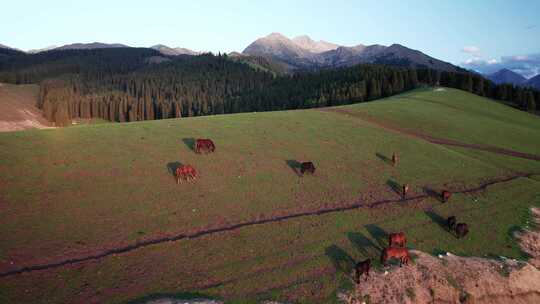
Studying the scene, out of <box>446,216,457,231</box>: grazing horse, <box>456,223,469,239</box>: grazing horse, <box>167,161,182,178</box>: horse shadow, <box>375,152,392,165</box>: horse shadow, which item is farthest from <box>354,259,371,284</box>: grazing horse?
<box>375,152,392,165</box>: horse shadow

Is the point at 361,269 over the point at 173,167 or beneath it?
beneath

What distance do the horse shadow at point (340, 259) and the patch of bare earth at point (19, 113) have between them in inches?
3675

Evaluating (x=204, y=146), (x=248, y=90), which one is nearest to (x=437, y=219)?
(x=204, y=146)

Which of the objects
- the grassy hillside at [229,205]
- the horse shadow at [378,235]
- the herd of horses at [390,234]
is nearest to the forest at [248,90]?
the grassy hillside at [229,205]

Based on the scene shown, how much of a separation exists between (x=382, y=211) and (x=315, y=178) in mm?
6449

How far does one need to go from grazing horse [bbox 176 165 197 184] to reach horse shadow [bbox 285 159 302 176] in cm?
865

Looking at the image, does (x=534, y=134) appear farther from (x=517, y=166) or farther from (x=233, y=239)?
(x=233, y=239)

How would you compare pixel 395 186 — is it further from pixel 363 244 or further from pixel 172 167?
pixel 172 167

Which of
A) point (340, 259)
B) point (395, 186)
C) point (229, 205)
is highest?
point (395, 186)

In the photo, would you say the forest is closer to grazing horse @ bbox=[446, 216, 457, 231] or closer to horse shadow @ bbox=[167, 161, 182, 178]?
Answer: horse shadow @ bbox=[167, 161, 182, 178]

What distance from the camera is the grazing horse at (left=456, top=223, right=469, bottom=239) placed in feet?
74.9

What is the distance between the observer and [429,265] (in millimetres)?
19422

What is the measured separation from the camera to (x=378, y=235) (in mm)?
22125

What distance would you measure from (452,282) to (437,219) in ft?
22.8
